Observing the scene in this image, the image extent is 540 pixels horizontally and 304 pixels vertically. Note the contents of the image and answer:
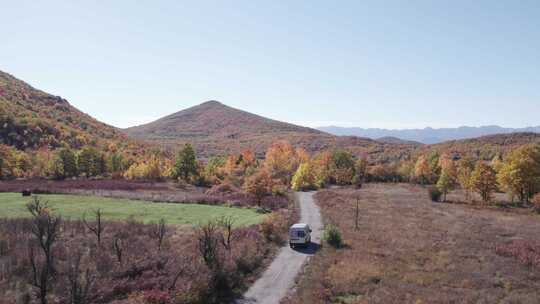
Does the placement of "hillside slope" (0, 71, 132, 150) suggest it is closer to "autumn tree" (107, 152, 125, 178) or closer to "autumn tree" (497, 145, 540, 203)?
"autumn tree" (107, 152, 125, 178)

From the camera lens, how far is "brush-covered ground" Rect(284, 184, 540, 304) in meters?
23.6

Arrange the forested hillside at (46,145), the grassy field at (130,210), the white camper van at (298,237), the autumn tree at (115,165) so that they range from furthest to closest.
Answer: the autumn tree at (115,165), the forested hillside at (46,145), the grassy field at (130,210), the white camper van at (298,237)

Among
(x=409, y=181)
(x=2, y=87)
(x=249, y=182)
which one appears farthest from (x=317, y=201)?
(x=2, y=87)

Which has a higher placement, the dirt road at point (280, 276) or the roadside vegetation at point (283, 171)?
the roadside vegetation at point (283, 171)

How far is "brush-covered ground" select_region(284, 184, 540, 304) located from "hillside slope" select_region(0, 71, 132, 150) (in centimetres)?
10102

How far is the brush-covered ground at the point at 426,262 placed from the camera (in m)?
23.6

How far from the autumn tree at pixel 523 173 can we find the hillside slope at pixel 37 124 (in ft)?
381

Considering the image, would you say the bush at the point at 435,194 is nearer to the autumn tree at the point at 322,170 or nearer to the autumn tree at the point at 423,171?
the autumn tree at the point at 322,170

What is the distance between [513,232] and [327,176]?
65.9 meters

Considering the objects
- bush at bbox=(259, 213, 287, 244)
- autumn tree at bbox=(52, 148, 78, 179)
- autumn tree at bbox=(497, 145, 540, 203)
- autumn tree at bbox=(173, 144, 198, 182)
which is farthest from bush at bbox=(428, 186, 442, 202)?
autumn tree at bbox=(52, 148, 78, 179)

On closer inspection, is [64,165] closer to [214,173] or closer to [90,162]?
[90,162]

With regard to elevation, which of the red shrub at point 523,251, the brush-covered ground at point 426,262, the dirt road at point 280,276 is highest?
Answer: the red shrub at point 523,251

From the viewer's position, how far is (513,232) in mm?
45688

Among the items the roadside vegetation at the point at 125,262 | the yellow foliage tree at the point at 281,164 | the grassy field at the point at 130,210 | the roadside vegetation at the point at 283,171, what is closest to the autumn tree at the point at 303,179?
the roadside vegetation at the point at 283,171
